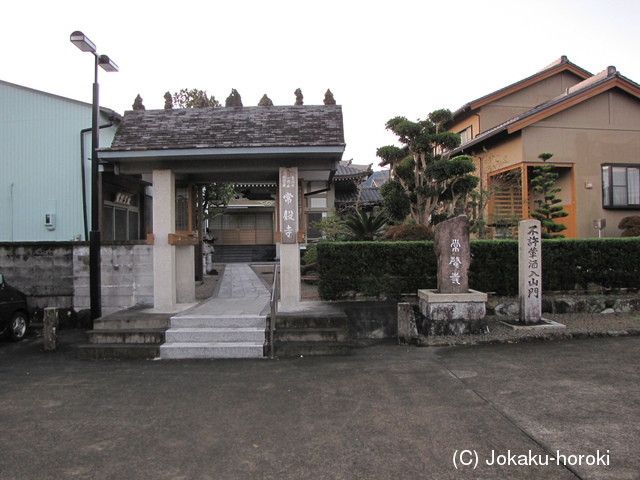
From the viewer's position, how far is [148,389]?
17.6 ft

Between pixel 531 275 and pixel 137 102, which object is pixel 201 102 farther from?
pixel 531 275

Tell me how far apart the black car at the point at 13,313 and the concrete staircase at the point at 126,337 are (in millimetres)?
2019

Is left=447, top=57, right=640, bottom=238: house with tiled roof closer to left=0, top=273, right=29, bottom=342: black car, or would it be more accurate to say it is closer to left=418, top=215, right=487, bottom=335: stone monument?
left=418, top=215, right=487, bottom=335: stone monument

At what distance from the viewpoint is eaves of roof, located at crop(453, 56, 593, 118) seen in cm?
1970

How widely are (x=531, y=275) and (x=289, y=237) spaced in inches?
193

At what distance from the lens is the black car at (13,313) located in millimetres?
8066

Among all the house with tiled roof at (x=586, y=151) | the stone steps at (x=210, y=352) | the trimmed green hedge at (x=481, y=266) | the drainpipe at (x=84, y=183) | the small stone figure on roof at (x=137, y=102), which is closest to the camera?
the stone steps at (x=210, y=352)

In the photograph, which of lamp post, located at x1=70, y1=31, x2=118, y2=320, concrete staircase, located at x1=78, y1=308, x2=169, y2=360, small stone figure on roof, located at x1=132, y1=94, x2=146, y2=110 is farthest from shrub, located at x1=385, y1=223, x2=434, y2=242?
small stone figure on roof, located at x1=132, y1=94, x2=146, y2=110

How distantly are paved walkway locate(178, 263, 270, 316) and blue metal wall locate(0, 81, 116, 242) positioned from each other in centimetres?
525

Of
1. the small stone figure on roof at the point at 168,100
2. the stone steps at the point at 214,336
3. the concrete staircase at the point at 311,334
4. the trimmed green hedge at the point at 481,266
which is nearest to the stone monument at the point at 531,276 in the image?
the trimmed green hedge at the point at 481,266

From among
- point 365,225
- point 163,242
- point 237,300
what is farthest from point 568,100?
point 163,242

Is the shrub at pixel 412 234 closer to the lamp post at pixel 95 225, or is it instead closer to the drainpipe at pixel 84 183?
the lamp post at pixel 95 225

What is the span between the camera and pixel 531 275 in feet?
27.7

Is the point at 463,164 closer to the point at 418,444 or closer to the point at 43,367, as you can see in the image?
the point at 418,444
